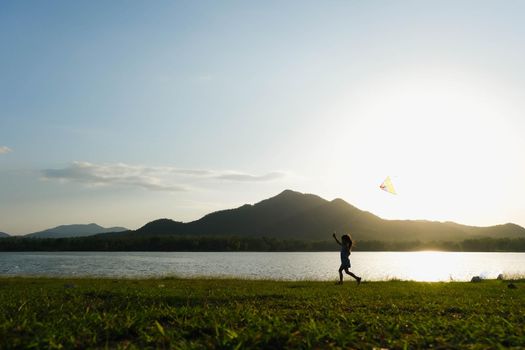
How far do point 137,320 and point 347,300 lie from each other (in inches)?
348

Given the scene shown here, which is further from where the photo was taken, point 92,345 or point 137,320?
point 137,320

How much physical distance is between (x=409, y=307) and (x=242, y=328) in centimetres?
741

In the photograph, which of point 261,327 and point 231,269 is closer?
point 261,327

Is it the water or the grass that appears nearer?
the grass

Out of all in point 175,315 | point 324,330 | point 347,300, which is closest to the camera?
point 324,330

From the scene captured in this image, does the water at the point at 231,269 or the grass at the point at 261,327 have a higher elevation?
the grass at the point at 261,327

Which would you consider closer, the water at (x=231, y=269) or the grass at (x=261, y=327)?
the grass at (x=261, y=327)

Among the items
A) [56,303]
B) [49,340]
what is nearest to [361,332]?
[49,340]

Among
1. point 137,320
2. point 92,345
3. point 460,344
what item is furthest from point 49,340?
point 460,344

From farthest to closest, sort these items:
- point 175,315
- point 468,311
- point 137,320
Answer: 1. point 468,311
2. point 175,315
3. point 137,320

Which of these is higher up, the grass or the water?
the grass

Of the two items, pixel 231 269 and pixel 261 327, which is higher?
pixel 261 327

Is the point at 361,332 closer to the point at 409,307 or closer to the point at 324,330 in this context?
the point at 324,330

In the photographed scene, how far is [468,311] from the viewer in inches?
559
